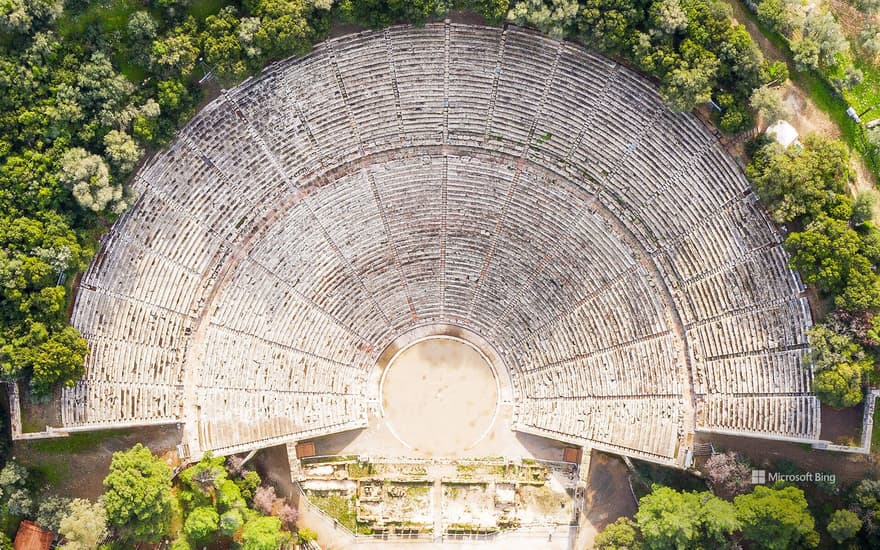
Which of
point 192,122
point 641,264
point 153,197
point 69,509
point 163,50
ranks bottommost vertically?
point 69,509

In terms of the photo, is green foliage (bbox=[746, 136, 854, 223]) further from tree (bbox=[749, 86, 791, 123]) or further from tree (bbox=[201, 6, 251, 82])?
tree (bbox=[201, 6, 251, 82])

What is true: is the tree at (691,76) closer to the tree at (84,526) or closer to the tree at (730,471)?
the tree at (730,471)

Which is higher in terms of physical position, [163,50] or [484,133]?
[163,50]

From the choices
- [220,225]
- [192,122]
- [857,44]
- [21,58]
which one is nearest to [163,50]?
[192,122]

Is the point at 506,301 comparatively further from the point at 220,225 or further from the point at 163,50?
the point at 163,50

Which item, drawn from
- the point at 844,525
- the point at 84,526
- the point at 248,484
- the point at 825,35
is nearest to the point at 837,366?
the point at 844,525

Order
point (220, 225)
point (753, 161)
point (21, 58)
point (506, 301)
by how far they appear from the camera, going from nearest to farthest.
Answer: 1. point (21, 58)
2. point (753, 161)
3. point (220, 225)
4. point (506, 301)

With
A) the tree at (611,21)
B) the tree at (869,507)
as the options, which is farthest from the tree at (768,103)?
the tree at (869,507)
